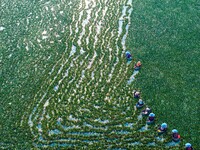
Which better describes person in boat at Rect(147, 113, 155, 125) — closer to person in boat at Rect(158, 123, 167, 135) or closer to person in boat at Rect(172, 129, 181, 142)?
person in boat at Rect(158, 123, 167, 135)

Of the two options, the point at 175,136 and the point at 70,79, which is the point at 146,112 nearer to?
the point at 175,136

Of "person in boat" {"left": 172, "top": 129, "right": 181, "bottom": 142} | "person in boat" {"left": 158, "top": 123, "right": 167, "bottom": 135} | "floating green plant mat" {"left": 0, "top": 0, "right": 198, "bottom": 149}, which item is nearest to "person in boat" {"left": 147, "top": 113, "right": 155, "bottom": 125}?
"floating green plant mat" {"left": 0, "top": 0, "right": 198, "bottom": 149}

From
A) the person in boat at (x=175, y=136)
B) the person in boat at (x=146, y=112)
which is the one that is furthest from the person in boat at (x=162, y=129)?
the person in boat at (x=146, y=112)

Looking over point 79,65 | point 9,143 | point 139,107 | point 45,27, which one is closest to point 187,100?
point 139,107

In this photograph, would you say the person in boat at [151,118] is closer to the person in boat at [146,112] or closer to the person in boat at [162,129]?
the person in boat at [146,112]

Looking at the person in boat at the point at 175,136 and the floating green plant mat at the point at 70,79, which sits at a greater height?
the floating green plant mat at the point at 70,79

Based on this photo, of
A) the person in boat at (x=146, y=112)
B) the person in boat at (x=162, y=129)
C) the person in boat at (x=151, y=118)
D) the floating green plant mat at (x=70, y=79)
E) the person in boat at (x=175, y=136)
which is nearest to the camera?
the person in boat at (x=175, y=136)

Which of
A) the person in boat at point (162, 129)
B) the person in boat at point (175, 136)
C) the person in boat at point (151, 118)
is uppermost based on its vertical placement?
the person in boat at point (151, 118)

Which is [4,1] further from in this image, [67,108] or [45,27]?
[67,108]

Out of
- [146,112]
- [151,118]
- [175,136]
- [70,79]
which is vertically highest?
[70,79]

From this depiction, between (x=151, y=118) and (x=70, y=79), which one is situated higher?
(x=70, y=79)

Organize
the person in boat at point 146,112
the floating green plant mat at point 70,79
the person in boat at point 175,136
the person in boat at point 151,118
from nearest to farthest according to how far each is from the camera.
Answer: the person in boat at point 175,136, the floating green plant mat at point 70,79, the person in boat at point 151,118, the person in boat at point 146,112

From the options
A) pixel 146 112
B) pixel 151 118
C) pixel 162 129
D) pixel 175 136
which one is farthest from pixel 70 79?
pixel 175 136
